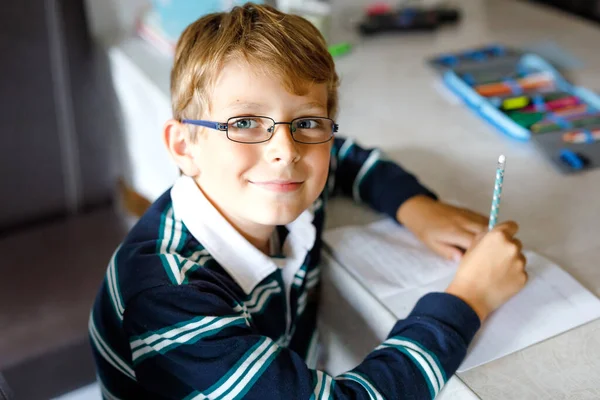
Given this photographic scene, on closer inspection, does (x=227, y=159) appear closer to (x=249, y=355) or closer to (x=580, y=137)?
(x=249, y=355)

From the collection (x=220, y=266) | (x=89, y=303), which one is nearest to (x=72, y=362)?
(x=89, y=303)

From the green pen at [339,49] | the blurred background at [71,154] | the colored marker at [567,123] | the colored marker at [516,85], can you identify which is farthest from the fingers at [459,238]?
the green pen at [339,49]

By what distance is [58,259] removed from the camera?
1268mm

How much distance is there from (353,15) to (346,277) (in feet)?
3.25

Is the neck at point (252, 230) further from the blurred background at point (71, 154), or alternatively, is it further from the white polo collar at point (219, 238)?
the blurred background at point (71, 154)

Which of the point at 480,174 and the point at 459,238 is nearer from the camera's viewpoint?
the point at 459,238

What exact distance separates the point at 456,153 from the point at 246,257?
47 centimetres

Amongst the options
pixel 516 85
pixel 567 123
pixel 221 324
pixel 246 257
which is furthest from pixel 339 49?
pixel 221 324

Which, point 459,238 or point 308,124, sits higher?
point 308,124

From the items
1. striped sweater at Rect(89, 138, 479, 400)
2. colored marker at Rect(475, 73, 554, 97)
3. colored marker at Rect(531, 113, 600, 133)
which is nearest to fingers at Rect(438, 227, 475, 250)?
striped sweater at Rect(89, 138, 479, 400)

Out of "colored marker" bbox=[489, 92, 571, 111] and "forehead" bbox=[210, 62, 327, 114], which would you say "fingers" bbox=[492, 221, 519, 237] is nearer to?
"forehead" bbox=[210, 62, 327, 114]

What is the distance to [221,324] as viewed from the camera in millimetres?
705

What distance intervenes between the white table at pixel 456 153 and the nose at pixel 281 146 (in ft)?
0.71

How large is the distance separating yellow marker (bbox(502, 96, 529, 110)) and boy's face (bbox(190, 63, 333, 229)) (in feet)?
1.77
